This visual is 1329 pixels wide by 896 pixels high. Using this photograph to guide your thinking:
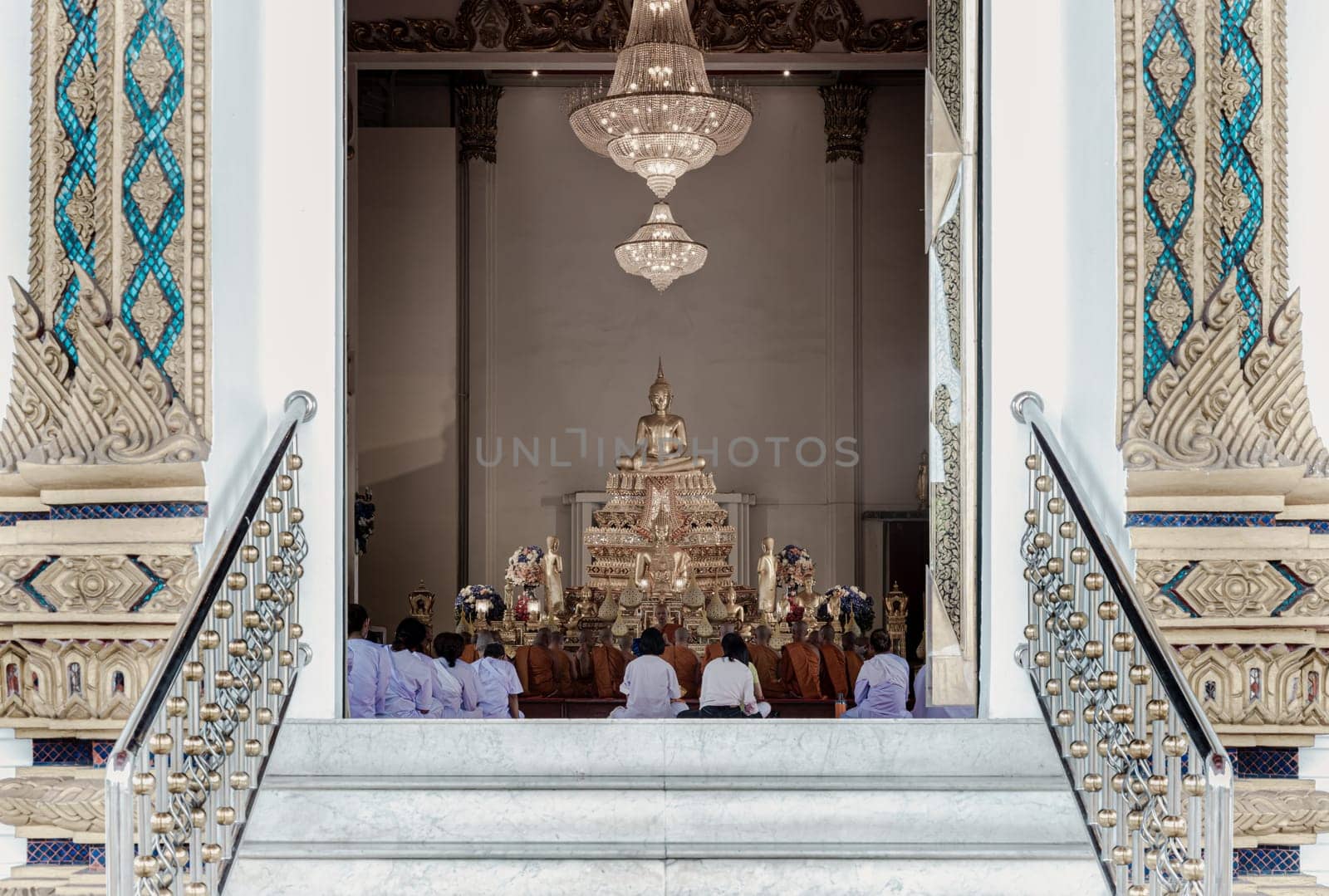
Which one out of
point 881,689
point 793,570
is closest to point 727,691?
point 881,689

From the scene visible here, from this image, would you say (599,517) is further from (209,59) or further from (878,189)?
(209,59)

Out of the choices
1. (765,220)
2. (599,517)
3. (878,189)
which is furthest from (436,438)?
(878,189)

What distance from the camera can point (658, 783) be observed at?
4016 millimetres

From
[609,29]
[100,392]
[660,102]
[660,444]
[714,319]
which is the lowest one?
[660,444]

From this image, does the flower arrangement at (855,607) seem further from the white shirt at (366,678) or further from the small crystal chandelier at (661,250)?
the white shirt at (366,678)

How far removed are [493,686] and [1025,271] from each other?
3.70 meters

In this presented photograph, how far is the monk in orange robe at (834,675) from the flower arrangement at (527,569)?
3939mm

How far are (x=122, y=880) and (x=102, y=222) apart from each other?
190cm

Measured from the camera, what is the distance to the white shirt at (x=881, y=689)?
22.5 feet

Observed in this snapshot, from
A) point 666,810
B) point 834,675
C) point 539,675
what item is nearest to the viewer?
point 666,810

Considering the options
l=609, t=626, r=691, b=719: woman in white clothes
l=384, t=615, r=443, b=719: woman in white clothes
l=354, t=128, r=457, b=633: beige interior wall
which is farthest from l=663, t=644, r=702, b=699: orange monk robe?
l=354, t=128, r=457, b=633: beige interior wall

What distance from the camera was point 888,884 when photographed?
373 cm

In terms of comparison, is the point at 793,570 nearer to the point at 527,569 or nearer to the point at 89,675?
the point at 527,569

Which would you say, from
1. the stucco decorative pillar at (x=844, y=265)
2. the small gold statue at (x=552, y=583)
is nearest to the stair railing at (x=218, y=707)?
the small gold statue at (x=552, y=583)
